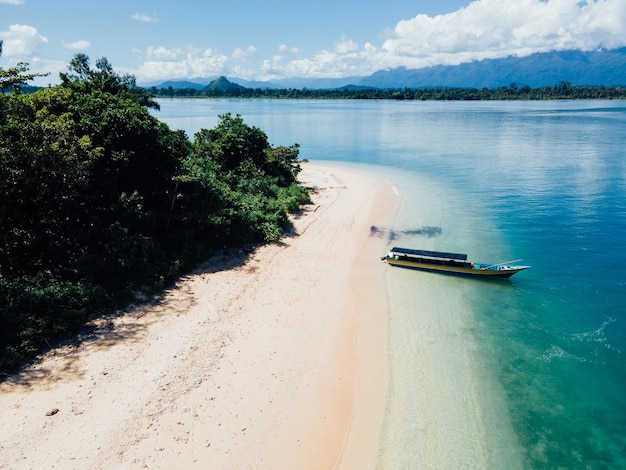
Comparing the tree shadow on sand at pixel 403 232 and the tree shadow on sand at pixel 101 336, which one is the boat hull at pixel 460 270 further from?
the tree shadow on sand at pixel 101 336

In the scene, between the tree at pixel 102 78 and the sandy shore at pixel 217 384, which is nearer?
the sandy shore at pixel 217 384

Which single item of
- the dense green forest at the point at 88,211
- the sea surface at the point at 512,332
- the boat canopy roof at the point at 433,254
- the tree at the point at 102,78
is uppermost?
the tree at the point at 102,78

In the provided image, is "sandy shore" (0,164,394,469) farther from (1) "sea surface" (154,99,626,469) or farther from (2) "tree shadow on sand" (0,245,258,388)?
(1) "sea surface" (154,99,626,469)

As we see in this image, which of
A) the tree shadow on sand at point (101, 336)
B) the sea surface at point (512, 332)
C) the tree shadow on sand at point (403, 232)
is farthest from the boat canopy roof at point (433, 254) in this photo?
the tree shadow on sand at point (101, 336)

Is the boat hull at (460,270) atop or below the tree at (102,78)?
below

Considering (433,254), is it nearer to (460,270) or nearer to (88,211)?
(460,270)

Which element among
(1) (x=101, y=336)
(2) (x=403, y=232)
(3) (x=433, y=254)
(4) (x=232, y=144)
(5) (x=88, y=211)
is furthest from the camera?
(4) (x=232, y=144)

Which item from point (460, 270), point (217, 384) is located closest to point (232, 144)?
point (460, 270)

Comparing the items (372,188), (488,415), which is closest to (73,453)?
(488,415)
